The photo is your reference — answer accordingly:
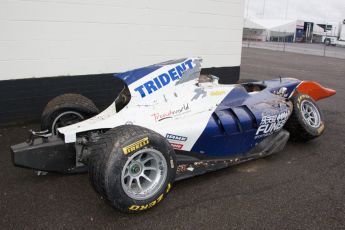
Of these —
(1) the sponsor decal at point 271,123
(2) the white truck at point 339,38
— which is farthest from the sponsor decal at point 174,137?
(2) the white truck at point 339,38

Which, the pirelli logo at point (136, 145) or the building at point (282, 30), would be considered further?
the building at point (282, 30)

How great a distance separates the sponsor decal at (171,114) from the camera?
3631 mm

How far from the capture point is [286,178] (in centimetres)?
396

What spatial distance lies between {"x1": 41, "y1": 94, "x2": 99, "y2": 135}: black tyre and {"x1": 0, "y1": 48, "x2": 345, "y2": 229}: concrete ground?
25.9 inches

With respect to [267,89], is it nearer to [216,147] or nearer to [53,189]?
[216,147]

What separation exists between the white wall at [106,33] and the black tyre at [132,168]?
129 inches

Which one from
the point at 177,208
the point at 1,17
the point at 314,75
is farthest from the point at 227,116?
the point at 314,75

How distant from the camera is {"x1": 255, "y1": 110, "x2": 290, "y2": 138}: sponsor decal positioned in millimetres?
4188

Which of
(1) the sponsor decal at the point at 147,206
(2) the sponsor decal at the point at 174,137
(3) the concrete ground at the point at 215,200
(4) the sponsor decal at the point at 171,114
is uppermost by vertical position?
(4) the sponsor decal at the point at 171,114

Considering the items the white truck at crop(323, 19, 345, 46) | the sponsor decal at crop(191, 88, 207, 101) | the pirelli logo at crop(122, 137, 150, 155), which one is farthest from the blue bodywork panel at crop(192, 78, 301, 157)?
the white truck at crop(323, 19, 345, 46)

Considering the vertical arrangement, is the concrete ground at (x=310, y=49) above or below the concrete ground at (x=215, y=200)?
below

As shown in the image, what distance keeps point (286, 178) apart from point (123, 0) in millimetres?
4408

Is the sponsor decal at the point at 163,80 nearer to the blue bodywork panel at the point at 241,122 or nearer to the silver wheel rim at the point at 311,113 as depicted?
the blue bodywork panel at the point at 241,122

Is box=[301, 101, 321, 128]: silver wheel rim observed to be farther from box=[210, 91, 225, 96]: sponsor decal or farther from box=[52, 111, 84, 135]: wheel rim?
box=[52, 111, 84, 135]: wheel rim
